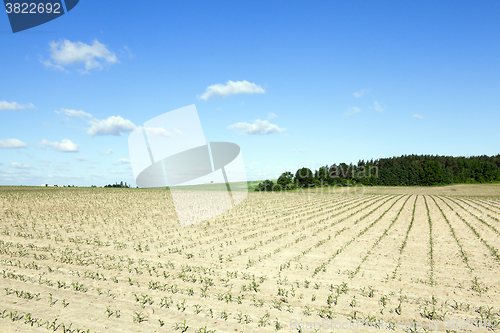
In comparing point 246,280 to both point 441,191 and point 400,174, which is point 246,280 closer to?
point 441,191

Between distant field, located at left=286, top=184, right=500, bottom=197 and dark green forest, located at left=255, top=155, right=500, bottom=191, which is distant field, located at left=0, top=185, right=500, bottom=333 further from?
dark green forest, located at left=255, top=155, right=500, bottom=191

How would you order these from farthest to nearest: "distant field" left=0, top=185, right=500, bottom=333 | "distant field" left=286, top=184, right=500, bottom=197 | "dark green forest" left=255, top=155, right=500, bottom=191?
"dark green forest" left=255, top=155, right=500, bottom=191 < "distant field" left=286, top=184, right=500, bottom=197 < "distant field" left=0, top=185, right=500, bottom=333

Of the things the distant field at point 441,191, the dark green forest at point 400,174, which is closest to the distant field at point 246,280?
the distant field at point 441,191

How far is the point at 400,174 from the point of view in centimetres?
10444

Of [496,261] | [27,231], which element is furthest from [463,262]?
[27,231]

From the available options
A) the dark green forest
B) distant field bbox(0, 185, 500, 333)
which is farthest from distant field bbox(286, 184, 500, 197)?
distant field bbox(0, 185, 500, 333)

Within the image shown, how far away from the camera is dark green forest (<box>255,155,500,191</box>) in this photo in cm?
9312

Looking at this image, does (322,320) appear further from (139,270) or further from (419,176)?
(419,176)

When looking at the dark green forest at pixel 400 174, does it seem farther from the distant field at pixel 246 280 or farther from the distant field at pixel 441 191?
the distant field at pixel 246 280

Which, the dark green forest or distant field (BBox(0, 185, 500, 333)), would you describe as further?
the dark green forest

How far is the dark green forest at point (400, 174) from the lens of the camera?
93125 mm

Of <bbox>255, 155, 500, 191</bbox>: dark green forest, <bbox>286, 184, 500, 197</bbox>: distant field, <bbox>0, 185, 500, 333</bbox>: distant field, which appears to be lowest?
<bbox>286, 184, 500, 197</bbox>: distant field

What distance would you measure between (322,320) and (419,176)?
369 ft

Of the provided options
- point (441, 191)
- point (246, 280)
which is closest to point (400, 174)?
point (441, 191)
